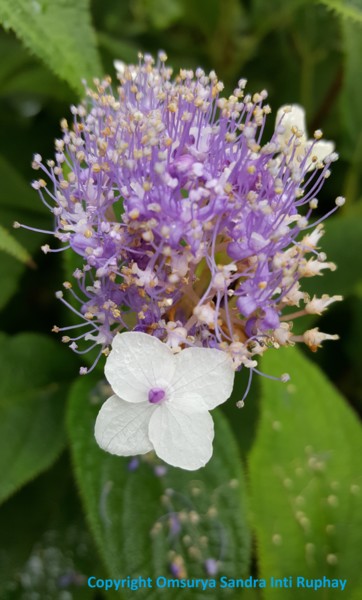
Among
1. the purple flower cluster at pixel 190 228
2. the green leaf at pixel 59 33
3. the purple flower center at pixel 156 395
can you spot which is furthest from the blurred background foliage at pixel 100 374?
the purple flower center at pixel 156 395

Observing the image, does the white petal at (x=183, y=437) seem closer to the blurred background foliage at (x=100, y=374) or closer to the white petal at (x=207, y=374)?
the white petal at (x=207, y=374)

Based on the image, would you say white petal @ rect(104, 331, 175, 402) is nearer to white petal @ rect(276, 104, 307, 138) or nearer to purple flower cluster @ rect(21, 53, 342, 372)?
purple flower cluster @ rect(21, 53, 342, 372)

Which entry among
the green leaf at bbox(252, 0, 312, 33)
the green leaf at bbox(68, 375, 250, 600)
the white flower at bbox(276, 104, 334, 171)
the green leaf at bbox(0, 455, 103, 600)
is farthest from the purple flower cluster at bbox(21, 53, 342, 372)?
the green leaf at bbox(252, 0, 312, 33)

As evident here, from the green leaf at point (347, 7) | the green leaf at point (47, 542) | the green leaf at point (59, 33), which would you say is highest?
the green leaf at point (347, 7)

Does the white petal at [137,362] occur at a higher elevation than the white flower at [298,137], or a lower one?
lower

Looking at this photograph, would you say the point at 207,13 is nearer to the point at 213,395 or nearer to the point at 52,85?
the point at 52,85

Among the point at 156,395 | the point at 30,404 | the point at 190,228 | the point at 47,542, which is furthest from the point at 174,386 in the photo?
the point at 47,542
